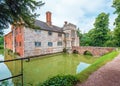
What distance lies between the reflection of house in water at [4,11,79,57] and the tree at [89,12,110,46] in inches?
224

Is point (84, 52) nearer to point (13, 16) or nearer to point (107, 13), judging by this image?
point (107, 13)

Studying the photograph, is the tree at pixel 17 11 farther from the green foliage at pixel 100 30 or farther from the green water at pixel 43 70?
the green foliage at pixel 100 30

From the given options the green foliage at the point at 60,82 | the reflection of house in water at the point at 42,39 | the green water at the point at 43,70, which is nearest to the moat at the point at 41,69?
the green water at the point at 43,70

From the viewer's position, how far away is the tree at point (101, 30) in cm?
3938

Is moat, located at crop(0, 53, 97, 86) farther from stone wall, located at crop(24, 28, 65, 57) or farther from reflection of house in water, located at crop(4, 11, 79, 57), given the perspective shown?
stone wall, located at crop(24, 28, 65, 57)

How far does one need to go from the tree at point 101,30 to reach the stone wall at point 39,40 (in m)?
11.7

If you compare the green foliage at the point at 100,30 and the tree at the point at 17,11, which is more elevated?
the green foliage at the point at 100,30

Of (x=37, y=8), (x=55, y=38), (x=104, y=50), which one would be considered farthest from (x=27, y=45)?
(x=37, y=8)

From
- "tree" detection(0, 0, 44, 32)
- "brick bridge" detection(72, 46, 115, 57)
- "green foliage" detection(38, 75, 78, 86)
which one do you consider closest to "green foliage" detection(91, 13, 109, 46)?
"brick bridge" detection(72, 46, 115, 57)

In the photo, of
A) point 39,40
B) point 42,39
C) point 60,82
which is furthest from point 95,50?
point 60,82

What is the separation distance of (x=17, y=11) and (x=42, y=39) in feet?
70.6

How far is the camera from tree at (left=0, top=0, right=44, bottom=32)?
18.3 ft

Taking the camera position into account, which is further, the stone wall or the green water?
the stone wall

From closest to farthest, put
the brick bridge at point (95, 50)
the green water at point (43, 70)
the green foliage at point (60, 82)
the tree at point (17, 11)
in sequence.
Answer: the tree at point (17, 11)
the green foliage at point (60, 82)
the green water at point (43, 70)
the brick bridge at point (95, 50)
